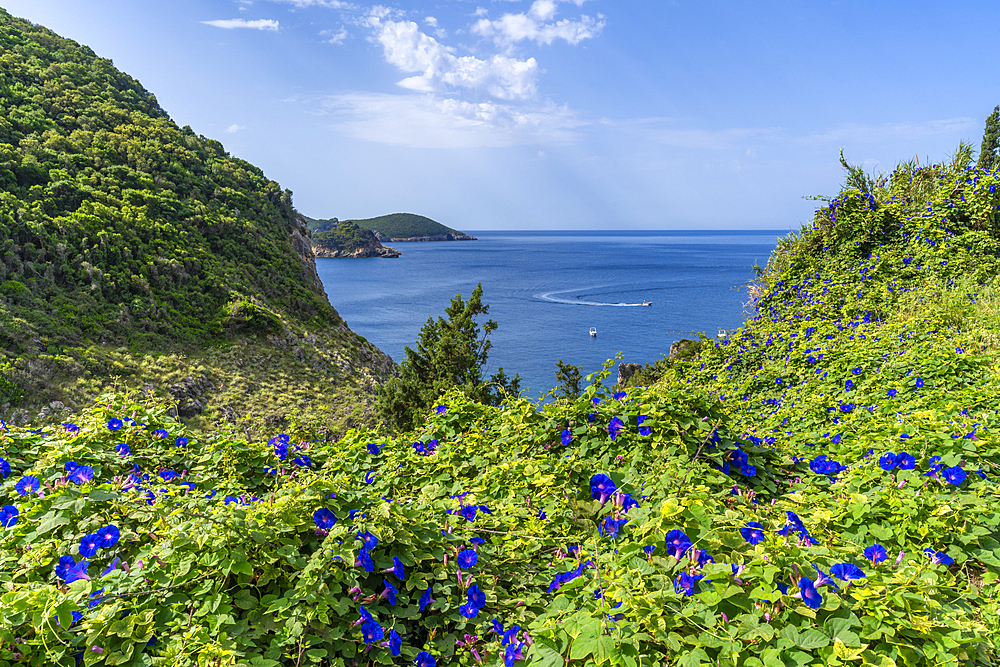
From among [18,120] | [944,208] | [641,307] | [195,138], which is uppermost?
[195,138]

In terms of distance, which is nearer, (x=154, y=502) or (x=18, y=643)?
(x=18, y=643)

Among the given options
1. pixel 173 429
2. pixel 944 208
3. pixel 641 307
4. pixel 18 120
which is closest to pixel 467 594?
pixel 173 429

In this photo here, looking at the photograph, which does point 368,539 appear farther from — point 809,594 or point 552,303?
point 552,303

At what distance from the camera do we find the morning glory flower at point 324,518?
238 cm

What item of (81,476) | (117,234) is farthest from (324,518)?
(117,234)

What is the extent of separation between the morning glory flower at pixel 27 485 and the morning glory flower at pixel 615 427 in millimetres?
3346

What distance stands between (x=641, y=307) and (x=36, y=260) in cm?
6590

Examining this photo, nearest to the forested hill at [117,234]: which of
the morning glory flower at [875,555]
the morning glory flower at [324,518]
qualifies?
the morning glory flower at [324,518]

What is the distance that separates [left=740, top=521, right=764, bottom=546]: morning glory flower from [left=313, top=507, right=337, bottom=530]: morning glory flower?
6.29 feet

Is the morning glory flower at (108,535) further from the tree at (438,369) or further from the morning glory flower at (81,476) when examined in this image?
the tree at (438,369)

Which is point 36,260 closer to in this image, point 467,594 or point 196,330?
point 196,330

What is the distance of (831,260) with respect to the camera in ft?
34.0

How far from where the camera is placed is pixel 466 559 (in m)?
2.42

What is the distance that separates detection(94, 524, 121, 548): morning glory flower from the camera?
2148mm
